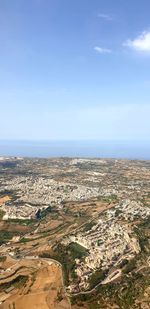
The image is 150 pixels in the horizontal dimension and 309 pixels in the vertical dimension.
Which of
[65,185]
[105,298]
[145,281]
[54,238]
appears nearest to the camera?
[105,298]

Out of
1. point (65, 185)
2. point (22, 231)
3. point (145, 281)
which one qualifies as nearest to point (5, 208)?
point (22, 231)

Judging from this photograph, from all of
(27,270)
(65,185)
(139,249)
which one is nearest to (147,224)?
(139,249)

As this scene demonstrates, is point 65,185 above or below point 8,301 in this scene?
above

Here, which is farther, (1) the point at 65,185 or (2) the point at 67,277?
(1) the point at 65,185

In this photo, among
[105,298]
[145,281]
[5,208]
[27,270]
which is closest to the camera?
[105,298]

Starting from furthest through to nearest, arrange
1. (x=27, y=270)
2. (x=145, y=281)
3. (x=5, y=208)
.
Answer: (x=5, y=208) → (x=27, y=270) → (x=145, y=281)

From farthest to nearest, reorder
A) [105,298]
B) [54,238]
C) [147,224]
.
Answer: [147,224] → [54,238] → [105,298]

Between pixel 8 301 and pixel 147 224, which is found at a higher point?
pixel 147 224

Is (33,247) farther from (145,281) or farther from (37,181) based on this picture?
(37,181)

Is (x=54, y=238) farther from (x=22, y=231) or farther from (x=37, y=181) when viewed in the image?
(x=37, y=181)
